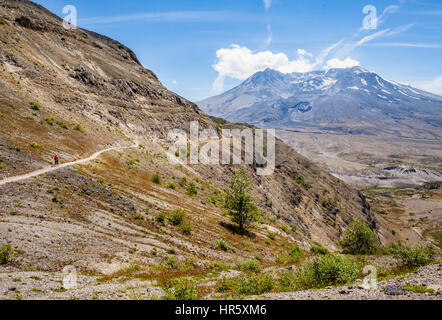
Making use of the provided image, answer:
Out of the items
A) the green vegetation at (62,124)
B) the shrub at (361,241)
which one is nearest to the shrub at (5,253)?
the green vegetation at (62,124)

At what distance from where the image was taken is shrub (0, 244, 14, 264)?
14922mm

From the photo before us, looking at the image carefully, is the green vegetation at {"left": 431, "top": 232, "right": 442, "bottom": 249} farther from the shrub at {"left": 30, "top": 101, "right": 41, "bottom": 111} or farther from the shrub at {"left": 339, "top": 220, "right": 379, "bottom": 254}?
the shrub at {"left": 30, "top": 101, "right": 41, "bottom": 111}

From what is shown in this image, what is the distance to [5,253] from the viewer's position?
15094mm

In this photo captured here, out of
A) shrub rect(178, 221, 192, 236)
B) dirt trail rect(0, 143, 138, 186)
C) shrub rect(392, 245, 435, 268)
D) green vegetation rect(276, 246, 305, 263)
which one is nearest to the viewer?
shrub rect(392, 245, 435, 268)

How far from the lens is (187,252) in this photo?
24453mm

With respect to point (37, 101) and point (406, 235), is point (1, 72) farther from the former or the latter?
point (406, 235)

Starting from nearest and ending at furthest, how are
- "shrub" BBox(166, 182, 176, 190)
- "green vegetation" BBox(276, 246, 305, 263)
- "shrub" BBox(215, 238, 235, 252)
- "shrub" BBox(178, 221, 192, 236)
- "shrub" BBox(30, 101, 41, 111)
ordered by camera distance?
"shrub" BBox(178, 221, 192, 236)
"shrub" BBox(215, 238, 235, 252)
"green vegetation" BBox(276, 246, 305, 263)
"shrub" BBox(30, 101, 41, 111)
"shrub" BBox(166, 182, 176, 190)

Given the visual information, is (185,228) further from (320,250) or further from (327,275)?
(320,250)

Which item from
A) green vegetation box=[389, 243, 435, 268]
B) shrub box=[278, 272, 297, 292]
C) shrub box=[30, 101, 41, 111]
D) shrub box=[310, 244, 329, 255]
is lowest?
shrub box=[310, 244, 329, 255]

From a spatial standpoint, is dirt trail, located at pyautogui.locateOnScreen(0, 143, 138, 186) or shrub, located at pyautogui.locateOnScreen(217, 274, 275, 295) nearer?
shrub, located at pyautogui.locateOnScreen(217, 274, 275, 295)

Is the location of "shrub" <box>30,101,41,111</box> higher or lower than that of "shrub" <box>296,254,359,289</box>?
higher

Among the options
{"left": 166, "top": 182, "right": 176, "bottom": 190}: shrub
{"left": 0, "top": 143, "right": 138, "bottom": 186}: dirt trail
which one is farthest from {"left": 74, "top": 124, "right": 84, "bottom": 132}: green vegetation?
{"left": 166, "top": 182, "right": 176, "bottom": 190}: shrub

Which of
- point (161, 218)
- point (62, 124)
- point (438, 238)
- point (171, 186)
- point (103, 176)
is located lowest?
point (438, 238)


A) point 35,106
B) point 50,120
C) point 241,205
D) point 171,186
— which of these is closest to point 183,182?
point 171,186
